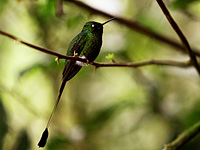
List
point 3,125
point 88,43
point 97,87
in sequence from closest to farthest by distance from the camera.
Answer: point 88,43 → point 3,125 → point 97,87

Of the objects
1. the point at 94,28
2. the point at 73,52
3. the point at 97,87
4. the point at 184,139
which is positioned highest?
the point at 97,87

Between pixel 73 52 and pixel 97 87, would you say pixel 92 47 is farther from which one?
pixel 97 87

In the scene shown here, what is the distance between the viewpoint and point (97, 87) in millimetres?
3064

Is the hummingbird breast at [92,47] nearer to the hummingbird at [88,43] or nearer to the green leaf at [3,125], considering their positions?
the hummingbird at [88,43]

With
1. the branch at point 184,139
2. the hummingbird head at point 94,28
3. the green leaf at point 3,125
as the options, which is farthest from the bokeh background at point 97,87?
the branch at point 184,139

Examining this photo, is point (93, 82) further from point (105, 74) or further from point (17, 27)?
point (17, 27)

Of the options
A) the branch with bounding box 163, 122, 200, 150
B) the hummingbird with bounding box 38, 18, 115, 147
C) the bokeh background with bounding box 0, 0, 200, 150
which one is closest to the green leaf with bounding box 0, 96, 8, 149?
the bokeh background with bounding box 0, 0, 200, 150

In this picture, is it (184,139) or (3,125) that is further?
(3,125)

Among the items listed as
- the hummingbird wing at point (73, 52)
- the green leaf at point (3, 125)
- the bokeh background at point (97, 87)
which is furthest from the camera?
the bokeh background at point (97, 87)

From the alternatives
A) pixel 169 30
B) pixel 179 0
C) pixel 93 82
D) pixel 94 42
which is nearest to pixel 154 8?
pixel 169 30

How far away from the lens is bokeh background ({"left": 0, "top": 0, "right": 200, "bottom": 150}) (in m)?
1.67

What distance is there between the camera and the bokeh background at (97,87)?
5.49 ft

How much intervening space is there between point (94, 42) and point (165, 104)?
3.18ft

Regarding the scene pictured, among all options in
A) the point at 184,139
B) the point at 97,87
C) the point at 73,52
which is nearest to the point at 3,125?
the point at 73,52
